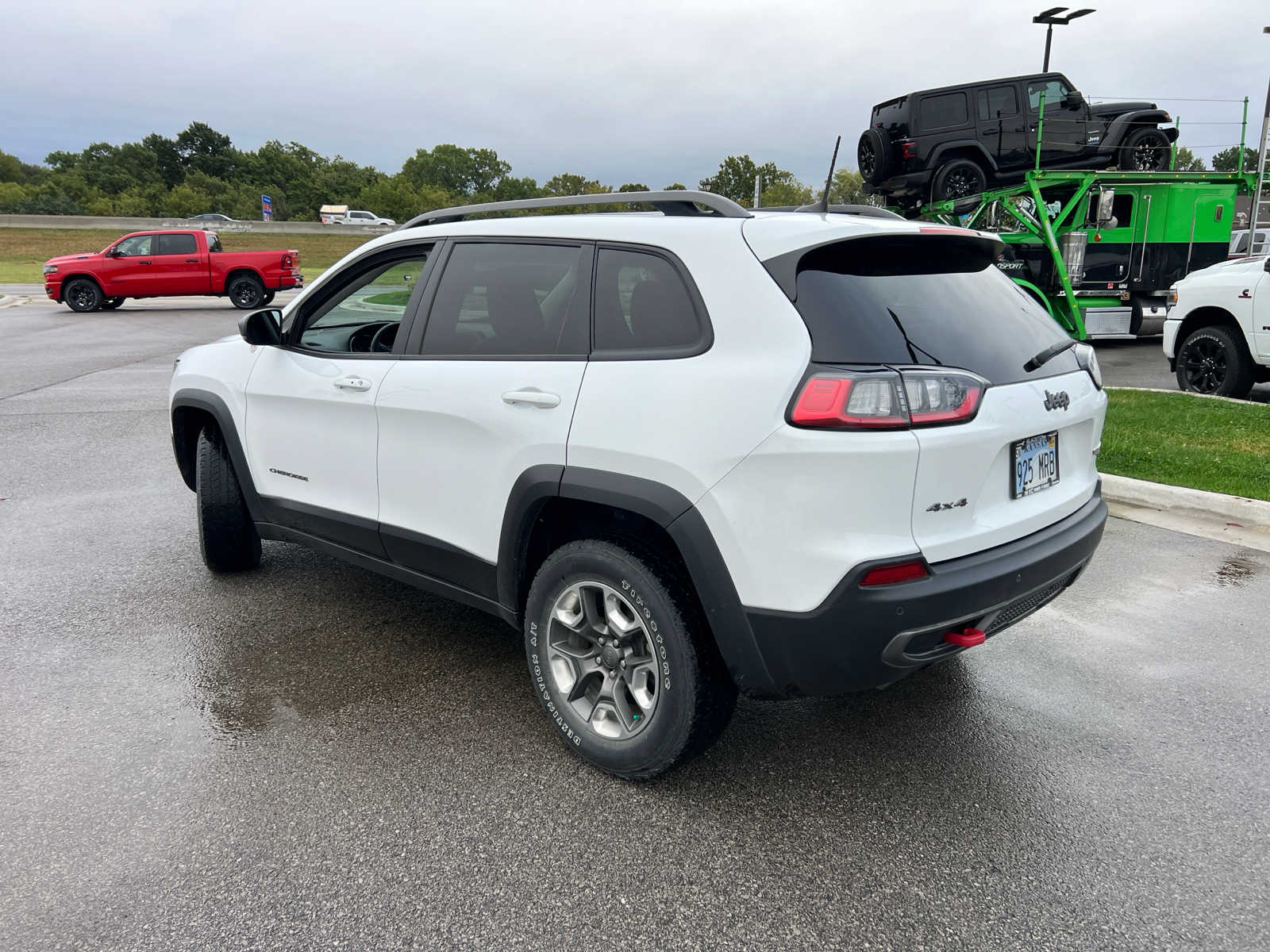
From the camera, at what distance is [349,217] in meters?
75.1

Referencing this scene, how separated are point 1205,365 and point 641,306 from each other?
8849 millimetres

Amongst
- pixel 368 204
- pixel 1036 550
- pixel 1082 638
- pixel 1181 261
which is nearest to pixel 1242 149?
pixel 1181 261

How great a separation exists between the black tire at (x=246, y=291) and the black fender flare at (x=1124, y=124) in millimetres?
18775

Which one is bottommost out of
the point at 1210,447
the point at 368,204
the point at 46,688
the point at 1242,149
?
the point at 46,688

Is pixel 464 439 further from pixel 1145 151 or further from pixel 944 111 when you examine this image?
pixel 1145 151

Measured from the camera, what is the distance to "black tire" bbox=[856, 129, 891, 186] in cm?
1608

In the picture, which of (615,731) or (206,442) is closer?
(615,731)

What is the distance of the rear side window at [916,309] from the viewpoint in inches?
100

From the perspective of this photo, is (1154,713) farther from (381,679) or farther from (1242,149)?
(1242,149)

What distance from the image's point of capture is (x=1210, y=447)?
6.94 m

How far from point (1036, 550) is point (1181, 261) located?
1390cm

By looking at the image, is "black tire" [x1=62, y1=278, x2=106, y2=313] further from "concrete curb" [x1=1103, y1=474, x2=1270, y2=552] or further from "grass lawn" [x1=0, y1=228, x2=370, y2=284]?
"concrete curb" [x1=1103, y1=474, x2=1270, y2=552]

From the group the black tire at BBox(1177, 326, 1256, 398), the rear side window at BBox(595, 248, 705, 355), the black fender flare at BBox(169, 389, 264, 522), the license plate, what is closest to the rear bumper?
the license plate

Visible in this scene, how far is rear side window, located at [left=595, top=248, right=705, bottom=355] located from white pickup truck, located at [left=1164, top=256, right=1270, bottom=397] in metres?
8.22
